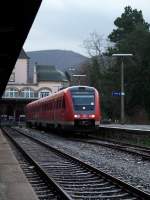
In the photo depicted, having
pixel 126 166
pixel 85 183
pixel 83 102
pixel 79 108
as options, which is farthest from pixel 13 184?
pixel 83 102

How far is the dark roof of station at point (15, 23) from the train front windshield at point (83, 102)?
46.7ft

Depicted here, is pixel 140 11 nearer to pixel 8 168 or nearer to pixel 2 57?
pixel 2 57

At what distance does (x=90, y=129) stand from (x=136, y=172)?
21.1m

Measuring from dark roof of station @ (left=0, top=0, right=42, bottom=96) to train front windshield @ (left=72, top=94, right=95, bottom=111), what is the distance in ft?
46.7

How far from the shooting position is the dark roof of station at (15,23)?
43.7ft

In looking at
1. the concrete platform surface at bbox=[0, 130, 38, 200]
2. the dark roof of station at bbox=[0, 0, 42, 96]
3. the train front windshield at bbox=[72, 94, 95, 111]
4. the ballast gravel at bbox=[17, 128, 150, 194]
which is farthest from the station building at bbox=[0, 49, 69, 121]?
the concrete platform surface at bbox=[0, 130, 38, 200]

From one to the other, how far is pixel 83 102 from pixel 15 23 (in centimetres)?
2083

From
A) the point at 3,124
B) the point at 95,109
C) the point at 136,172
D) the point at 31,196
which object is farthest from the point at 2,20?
the point at 3,124

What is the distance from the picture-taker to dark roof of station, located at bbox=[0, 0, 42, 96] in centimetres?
1333

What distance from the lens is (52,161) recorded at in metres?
20.1

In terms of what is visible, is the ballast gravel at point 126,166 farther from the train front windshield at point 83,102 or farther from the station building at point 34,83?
the station building at point 34,83

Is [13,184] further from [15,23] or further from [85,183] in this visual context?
[15,23]

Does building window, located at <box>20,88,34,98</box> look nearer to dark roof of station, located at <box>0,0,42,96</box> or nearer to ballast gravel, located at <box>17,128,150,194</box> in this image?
ballast gravel, located at <box>17,128,150,194</box>

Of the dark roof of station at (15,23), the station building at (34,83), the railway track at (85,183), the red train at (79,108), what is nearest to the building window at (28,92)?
the station building at (34,83)
